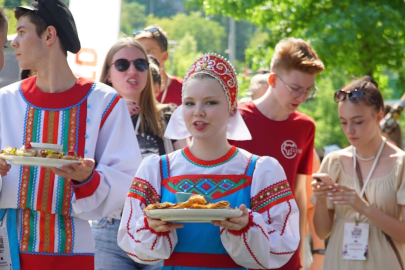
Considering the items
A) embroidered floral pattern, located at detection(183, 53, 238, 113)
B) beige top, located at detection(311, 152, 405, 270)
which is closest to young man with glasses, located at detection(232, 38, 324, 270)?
beige top, located at detection(311, 152, 405, 270)

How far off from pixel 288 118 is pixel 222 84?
1709mm

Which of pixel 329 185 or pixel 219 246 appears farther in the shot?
pixel 329 185

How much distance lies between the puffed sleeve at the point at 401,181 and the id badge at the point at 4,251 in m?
2.57

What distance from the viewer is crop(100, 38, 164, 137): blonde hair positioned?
15.5ft

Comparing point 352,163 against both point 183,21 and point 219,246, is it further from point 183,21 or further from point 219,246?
point 183,21

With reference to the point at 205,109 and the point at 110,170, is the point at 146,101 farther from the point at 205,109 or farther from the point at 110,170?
the point at 205,109

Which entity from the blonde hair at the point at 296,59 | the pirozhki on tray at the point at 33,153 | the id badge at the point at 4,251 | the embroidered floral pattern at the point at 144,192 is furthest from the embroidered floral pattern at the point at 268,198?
the blonde hair at the point at 296,59

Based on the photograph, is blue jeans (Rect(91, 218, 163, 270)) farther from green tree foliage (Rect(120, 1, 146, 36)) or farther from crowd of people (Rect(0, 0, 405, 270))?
green tree foliage (Rect(120, 1, 146, 36))

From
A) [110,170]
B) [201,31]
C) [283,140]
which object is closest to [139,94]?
[283,140]

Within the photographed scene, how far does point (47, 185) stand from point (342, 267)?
2.17m

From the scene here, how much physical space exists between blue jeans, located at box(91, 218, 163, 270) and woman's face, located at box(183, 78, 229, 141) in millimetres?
1162

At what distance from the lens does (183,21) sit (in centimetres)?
8469

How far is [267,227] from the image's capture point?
3121 millimetres

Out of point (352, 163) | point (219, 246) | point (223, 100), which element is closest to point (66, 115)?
point (223, 100)
